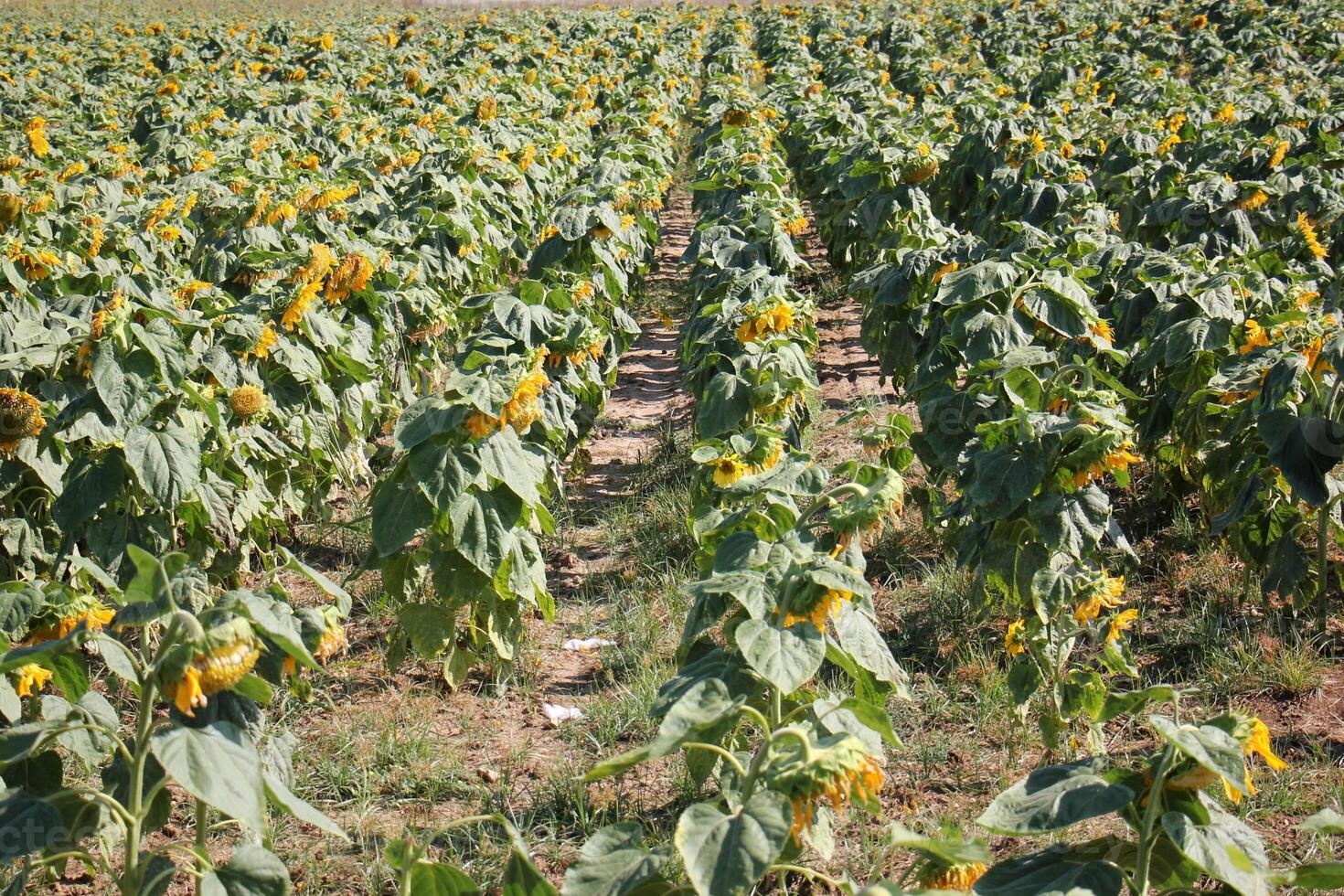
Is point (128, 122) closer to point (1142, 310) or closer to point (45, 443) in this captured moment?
point (45, 443)

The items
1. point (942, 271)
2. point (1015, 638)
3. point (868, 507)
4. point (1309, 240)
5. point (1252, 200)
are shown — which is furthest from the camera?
point (1252, 200)

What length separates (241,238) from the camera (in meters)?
5.26

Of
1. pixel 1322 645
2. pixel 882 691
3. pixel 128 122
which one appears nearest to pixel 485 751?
pixel 882 691

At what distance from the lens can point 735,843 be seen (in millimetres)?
1594

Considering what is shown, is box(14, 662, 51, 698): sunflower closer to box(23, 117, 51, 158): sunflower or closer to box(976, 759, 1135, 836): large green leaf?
box(976, 759, 1135, 836): large green leaf

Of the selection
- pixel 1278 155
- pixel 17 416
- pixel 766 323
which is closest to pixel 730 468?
pixel 766 323

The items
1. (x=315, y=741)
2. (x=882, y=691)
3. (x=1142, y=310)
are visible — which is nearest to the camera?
(x=882, y=691)

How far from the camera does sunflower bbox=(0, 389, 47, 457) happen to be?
329 cm

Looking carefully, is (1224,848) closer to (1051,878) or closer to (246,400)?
(1051,878)

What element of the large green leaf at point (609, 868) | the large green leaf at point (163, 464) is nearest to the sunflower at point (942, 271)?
the large green leaf at point (163, 464)

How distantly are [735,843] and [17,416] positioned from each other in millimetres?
2561

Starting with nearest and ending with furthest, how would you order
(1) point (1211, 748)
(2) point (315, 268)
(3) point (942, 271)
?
(1) point (1211, 748) → (2) point (315, 268) → (3) point (942, 271)

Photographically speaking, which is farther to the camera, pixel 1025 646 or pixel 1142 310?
pixel 1142 310

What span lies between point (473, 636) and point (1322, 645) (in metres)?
2.49
